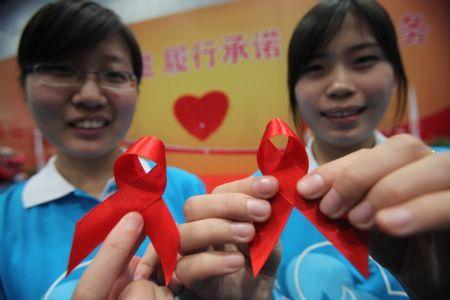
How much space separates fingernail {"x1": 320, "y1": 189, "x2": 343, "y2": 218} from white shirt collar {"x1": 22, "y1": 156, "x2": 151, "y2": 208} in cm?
50

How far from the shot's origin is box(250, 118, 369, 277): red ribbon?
1.19 ft

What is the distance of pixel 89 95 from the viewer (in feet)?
2.27

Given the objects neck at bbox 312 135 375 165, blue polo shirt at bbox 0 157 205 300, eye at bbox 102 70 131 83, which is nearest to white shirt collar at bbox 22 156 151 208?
blue polo shirt at bbox 0 157 205 300

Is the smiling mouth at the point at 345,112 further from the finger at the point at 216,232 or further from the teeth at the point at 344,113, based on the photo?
the finger at the point at 216,232

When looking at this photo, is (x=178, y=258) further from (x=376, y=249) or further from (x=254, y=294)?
(x=376, y=249)

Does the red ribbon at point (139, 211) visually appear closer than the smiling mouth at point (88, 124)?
Answer: Yes

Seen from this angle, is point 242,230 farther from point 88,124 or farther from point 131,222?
point 88,124

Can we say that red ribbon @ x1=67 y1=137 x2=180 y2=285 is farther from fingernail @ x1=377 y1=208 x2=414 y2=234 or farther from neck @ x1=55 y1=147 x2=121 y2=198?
neck @ x1=55 y1=147 x2=121 y2=198

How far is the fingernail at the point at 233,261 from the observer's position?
0.38 metres

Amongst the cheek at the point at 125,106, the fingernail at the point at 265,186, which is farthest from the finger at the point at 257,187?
the cheek at the point at 125,106

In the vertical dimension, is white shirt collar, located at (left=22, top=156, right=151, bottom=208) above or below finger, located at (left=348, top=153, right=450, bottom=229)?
below

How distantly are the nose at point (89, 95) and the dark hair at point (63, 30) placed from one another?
0.08 metres

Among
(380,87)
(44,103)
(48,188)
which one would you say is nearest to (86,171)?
(48,188)

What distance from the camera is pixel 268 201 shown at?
1.25ft
